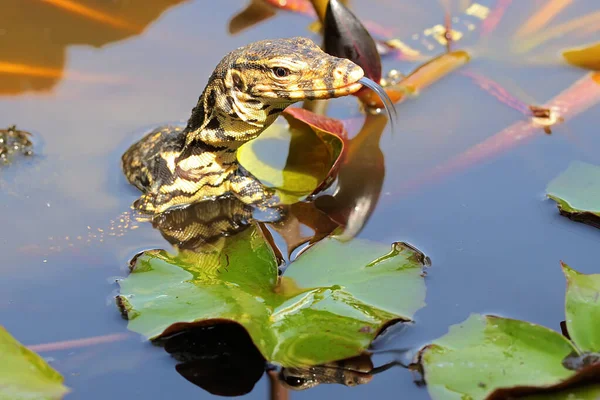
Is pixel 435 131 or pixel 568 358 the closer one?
pixel 568 358

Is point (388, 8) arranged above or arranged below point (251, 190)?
above

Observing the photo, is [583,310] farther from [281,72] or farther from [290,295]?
[281,72]

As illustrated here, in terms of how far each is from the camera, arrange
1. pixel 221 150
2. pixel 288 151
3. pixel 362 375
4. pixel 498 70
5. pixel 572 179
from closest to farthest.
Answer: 1. pixel 362 375
2. pixel 572 179
3. pixel 221 150
4. pixel 288 151
5. pixel 498 70

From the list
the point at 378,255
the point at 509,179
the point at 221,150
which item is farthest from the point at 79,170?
the point at 509,179

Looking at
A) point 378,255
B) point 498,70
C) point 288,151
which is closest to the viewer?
point 378,255

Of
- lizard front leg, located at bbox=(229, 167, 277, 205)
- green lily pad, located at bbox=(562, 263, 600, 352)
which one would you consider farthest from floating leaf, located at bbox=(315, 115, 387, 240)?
green lily pad, located at bbox=(562, 263, 600, 352)

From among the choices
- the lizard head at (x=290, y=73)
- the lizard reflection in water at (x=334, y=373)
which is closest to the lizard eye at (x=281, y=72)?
the lizard head at (x=290, y=73)

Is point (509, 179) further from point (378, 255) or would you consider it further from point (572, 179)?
point (378, 255)
